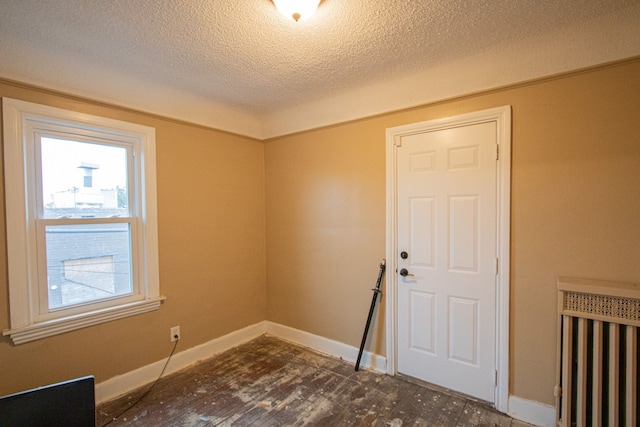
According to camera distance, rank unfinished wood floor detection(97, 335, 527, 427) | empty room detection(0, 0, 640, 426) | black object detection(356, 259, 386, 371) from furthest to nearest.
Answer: black object detection(356, 259, 386, 371)
unfinished wood floor detection(97, 335, 527, 427)
empty room detection(0, 0, 640, 426)

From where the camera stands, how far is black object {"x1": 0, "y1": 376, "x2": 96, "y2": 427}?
142 cm

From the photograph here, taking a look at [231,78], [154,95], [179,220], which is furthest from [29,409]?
[231,78]

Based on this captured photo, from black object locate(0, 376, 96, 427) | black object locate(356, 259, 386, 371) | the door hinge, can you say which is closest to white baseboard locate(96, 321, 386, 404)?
black object locate(356, 259, 386, 371)

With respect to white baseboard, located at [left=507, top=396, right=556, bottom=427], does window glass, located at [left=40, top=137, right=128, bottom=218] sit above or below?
above

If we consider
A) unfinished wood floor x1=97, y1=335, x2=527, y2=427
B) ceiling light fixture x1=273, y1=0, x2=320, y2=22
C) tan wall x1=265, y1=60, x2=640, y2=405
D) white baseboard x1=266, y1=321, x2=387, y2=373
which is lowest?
unfinished wood floor x1=97, y1=335, x2=527, y2=427

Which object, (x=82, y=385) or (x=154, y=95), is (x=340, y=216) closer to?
(x=154, y=95)

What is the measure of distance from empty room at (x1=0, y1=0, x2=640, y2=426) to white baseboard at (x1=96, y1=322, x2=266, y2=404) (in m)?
0.02

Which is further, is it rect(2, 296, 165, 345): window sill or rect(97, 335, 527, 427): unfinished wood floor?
rect(97, 335, 527, 427): unfinished wood floor

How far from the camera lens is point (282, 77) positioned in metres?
2.39

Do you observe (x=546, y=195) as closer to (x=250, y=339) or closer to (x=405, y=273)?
(x=405, y=273)

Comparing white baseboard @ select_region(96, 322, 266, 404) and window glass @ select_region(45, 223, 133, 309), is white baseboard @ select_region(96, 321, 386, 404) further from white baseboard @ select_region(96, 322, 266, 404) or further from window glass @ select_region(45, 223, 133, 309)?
window glass @ select_region(45, 223, 133, 309)

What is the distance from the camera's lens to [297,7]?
4.82 ft

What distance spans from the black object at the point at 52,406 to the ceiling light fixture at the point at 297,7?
2182mm

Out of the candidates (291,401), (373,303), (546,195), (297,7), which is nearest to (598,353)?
(546,195)
